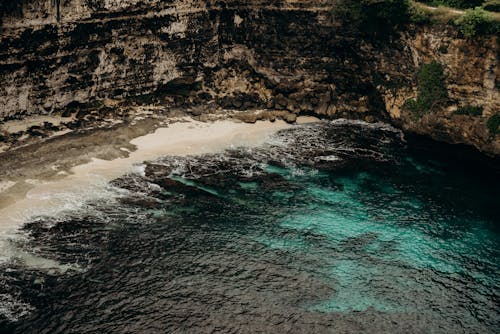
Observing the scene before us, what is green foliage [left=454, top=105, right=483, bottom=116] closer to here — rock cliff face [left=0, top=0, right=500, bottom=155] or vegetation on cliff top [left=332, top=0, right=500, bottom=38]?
rock cliff face [left=0, top=0, right=500, bottom=155]

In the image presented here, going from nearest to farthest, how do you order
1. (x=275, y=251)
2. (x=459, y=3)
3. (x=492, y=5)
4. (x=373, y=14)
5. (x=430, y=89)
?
1. (x=275, y=251)
2. (x=492, y=5)
3. (x=430, y=89)
4. (x=459, y=3)
5. (x=373, y=14)

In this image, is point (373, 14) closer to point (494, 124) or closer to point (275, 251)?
point (494, 124)

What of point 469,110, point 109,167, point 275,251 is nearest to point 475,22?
point 469,110

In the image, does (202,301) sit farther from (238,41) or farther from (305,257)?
(238,41)

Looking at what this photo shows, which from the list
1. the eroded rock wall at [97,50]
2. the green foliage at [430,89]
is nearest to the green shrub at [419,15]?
the green foliage at [430,89]

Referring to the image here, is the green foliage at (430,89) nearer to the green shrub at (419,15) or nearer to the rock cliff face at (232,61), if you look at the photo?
the rock cliff face at (232,61)

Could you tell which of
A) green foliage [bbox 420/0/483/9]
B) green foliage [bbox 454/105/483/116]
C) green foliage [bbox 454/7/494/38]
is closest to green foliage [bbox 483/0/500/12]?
green foliage [bbox 420/0/483/9]

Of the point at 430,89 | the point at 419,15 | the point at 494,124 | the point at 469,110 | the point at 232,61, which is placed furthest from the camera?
the point at 232,61
